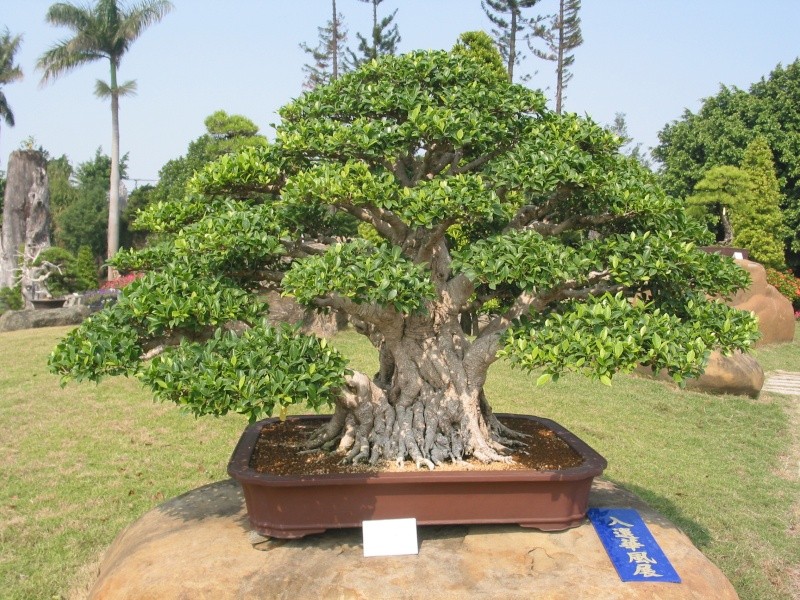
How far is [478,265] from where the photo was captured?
290 cm

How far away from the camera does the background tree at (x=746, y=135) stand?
20.8 m

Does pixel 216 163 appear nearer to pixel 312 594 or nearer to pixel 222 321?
pixel 222 321

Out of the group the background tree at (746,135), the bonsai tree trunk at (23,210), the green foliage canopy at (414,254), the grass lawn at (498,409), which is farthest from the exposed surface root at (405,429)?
the background tree at (746,135)

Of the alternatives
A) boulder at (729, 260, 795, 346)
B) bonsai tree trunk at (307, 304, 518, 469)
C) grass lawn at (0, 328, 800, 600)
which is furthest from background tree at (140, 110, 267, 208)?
bonsai tree trunk at (307, 304, 518, 469)

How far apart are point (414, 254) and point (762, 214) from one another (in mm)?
18807

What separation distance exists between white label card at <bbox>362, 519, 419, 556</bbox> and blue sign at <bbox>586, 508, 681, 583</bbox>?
2.68 ft

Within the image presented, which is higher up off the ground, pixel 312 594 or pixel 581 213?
pixel 581 213

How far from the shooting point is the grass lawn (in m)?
4.47

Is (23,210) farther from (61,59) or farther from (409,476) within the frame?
(409,476)

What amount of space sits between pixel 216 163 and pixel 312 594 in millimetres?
1909

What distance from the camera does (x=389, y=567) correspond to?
2893mm

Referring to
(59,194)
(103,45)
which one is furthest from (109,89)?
(59,194)

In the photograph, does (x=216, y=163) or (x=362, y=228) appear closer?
(x=216, y=163)

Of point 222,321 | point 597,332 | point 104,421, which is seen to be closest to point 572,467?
point 597,332
